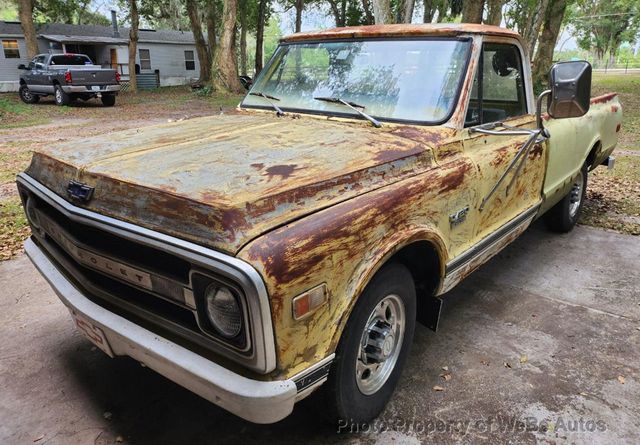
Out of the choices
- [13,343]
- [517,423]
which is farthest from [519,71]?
[13,343]

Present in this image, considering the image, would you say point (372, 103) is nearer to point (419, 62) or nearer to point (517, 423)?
point (419, 62)

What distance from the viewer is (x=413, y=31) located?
10.7 ft

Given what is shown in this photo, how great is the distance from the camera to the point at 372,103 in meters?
3.13

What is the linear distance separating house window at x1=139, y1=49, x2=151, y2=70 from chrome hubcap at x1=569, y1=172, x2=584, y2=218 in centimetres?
3208

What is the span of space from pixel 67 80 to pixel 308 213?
18746mm

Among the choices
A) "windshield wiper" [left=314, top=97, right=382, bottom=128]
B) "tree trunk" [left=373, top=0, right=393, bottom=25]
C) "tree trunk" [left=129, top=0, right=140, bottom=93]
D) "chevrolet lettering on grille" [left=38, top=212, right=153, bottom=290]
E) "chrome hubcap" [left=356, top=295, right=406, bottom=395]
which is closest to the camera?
"chevrolet lettering on grille" [left=38, top=212, right=153, bottom=290]

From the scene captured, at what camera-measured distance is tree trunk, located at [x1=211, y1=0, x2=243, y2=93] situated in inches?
779

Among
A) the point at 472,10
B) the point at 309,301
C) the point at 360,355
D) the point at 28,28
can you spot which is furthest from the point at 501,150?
the point at 28,28

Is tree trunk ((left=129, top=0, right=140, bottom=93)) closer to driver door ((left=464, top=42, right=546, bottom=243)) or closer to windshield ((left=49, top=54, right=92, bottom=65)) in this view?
windshield ((left=49, top=54, right=92, bottom=65))

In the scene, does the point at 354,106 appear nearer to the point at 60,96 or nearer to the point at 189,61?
the point at 60,96

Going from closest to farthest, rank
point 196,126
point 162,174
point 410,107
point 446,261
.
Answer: point 162,174 → point 446,261 → point 410,107 → point 196,126

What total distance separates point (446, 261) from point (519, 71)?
1.93 m

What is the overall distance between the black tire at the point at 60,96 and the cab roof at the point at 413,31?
1767cm

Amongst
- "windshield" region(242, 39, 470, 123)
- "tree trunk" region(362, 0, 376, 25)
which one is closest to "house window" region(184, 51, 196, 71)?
"tree trunk" region(362, 0, 376, 25)
